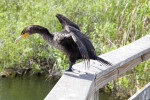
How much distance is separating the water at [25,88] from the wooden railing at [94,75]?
12.5 feet

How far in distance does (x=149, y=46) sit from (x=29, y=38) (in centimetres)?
408

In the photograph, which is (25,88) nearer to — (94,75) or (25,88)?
(25,88)

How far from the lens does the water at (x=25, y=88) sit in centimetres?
549

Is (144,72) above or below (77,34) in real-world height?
below

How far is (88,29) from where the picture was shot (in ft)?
19.2

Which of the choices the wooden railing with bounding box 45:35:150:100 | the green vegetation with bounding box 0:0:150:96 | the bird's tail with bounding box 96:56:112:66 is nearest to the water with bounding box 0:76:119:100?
the green vegetation with bounding box 0:0:150:96

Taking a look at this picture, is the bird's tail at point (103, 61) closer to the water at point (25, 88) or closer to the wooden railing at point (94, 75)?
the wooden railing at point (94, 75)

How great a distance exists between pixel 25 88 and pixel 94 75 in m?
4.68

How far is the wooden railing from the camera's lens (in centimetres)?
115

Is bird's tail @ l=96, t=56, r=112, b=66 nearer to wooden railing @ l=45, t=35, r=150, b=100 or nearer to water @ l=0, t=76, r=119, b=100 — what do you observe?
wooden railing @ l=45, t=35, r=150, b=100

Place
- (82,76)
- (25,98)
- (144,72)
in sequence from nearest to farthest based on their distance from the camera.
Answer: (82,76) < (144,72) < (25,98)

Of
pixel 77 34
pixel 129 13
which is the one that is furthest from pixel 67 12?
pixel 77 34

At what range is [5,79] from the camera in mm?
6180

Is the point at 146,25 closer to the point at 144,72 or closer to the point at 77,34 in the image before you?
the point at 144,72
